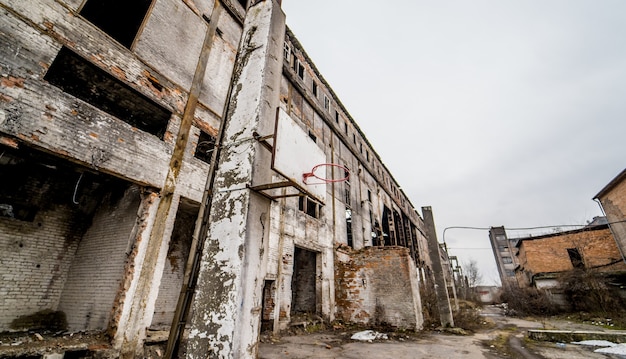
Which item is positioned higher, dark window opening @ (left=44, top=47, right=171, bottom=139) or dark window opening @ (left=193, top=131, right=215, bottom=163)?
dark window opening @ (left=44, top=47, right=171, bottom=139)

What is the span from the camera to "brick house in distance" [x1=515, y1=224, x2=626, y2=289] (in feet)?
52.9

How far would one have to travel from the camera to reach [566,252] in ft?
63.2

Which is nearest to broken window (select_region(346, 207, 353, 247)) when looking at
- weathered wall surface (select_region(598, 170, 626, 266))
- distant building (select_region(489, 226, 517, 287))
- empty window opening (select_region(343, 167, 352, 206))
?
empty window opening (select_region(343, 167, 352, 206))

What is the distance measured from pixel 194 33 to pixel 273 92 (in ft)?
17.5

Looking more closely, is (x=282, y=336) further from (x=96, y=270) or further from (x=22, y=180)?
(x=22, y=180)

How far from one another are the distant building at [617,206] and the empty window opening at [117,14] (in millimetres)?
24261

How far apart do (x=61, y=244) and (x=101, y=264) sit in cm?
144

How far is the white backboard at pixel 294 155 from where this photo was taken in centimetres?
350

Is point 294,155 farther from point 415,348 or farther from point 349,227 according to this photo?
point 349,227

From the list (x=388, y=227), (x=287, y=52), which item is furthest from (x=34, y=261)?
(x=388, y=227)

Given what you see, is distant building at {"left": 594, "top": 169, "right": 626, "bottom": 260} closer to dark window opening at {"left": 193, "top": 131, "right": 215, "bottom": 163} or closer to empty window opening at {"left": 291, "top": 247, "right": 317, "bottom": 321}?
empty window opening at {"left": 291, "top": 247, "right": 317, "bottom": 321}

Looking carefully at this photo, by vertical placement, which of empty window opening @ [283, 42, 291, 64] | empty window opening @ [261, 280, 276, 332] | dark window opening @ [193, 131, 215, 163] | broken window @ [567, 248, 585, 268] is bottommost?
empty window opening @ [261, 280, 276, 332]

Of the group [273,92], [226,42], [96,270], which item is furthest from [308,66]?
[96,270]

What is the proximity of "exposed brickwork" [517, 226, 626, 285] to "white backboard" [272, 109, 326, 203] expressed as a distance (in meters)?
20.4
